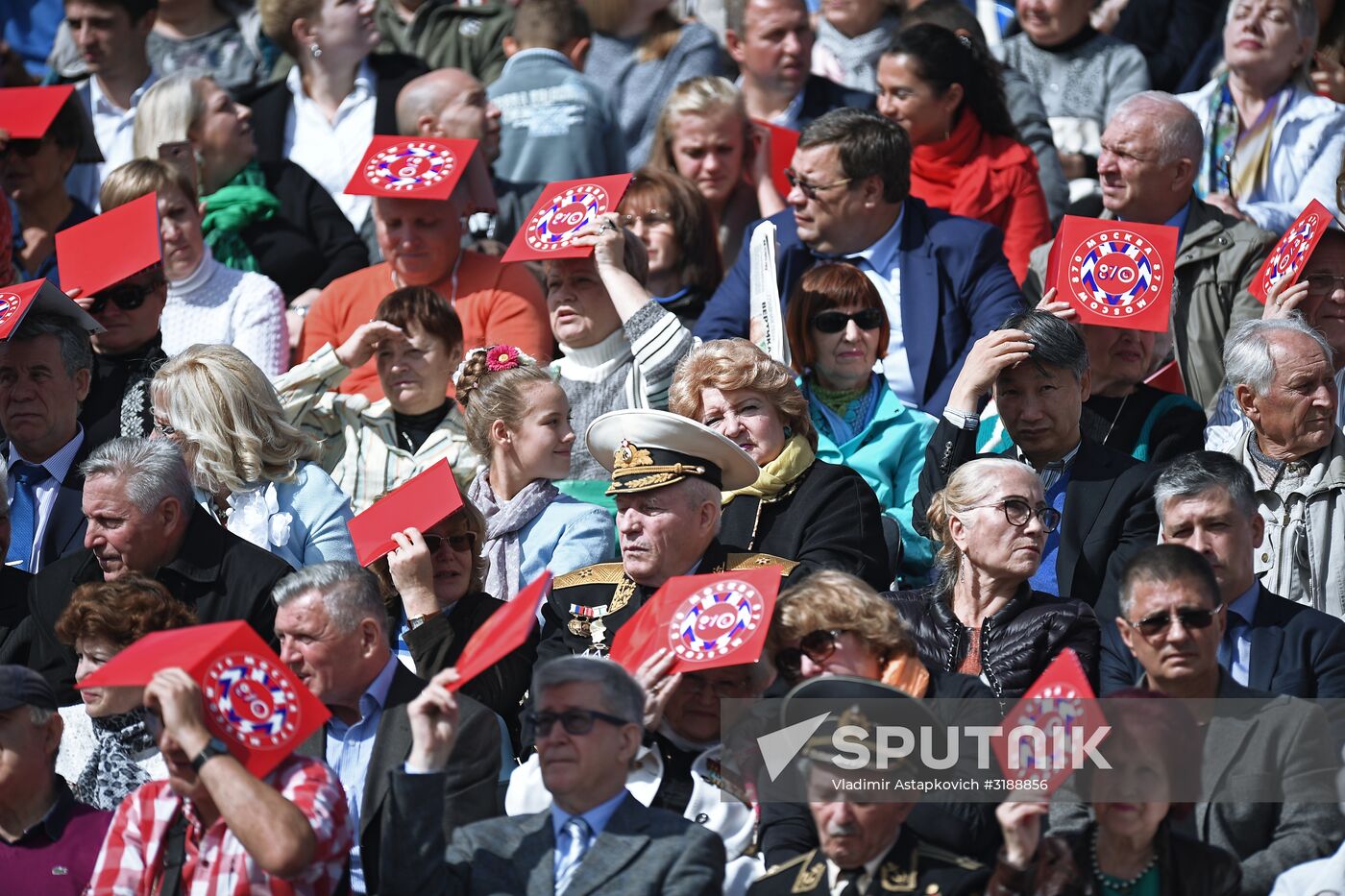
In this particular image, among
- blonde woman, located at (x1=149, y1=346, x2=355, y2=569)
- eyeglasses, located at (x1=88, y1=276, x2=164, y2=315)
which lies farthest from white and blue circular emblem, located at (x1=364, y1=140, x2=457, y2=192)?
blonde woman, located at (x1=149, y1=346, x2=355, y2=569)

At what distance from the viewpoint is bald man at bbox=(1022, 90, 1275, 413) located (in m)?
8.47

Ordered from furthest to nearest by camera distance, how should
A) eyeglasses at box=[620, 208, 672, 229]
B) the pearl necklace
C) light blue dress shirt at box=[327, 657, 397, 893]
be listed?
1. eyeglasses at box=[620, 208, 672, 229]
2. light blue dress shirt at box=[327, 657, 397, 893]
3. the pearl necklace

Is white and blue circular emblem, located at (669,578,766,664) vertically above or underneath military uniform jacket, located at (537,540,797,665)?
above

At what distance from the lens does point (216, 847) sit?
5.41 m

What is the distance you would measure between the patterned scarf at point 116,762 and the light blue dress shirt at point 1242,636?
3.16m

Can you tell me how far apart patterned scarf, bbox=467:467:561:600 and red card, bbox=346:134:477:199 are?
1.72 meters

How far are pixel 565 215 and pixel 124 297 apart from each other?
5.75 feet

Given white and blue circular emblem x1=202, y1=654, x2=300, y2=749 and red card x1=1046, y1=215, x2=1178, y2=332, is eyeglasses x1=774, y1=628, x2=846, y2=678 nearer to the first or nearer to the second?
white and blue circular emblem x1=202, y1=654, x2=300, y2=749

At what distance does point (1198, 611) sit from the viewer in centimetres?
568

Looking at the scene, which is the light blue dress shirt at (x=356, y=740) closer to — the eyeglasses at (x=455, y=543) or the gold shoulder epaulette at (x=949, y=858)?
the eyeglasses at (x=455, y=543)

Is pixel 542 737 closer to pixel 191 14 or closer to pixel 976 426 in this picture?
pixel 976 426

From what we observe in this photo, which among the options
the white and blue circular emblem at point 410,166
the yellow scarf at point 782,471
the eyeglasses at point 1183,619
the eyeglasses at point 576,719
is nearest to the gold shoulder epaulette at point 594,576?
the yellow scarf at point 782,471

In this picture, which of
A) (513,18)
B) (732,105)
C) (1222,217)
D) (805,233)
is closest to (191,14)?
(513,18)

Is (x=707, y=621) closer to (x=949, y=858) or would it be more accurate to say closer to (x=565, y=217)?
(x=949, y=858)
